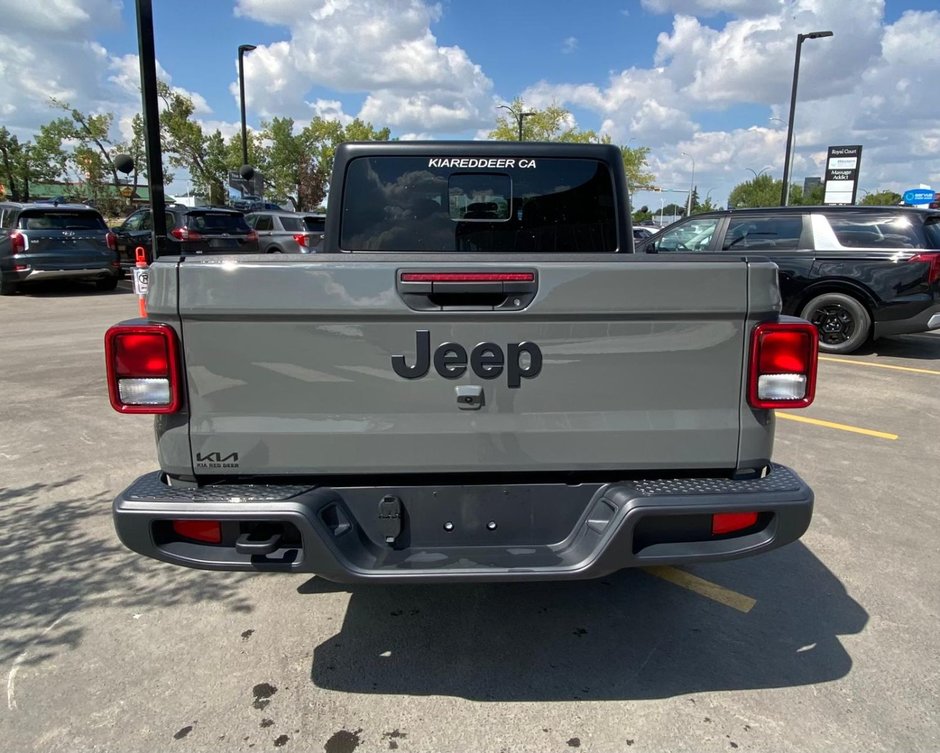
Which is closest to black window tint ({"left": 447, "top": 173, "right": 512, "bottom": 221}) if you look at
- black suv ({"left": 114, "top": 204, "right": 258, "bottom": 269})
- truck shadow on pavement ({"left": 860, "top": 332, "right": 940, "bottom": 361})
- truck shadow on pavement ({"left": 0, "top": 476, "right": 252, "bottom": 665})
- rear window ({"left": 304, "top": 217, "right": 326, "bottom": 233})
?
truck shadow on pavement ({"left": 0, "top": 476, "right": 252, "bottom": 665})

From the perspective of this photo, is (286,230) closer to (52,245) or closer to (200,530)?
(52,245)

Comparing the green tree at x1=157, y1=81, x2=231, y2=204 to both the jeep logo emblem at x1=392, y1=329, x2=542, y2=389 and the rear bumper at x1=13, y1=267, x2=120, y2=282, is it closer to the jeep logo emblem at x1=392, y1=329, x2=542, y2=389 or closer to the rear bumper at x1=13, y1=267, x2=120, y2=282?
the rear bumper at x1=13, y1=267, x2=120, y2=282

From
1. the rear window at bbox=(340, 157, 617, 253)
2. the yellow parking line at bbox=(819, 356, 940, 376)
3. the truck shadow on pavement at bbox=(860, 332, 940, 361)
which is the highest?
the rear window at bbox=(340, 157, 617, 253)

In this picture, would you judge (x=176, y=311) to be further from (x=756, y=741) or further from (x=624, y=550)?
(x=756, y=741)

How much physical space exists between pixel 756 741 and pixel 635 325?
1.50 metres

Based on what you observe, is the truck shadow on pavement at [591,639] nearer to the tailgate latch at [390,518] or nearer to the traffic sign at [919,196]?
the tailgate latch at [390,518]

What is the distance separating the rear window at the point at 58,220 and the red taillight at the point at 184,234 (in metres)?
1.61

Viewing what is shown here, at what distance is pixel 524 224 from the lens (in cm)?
384

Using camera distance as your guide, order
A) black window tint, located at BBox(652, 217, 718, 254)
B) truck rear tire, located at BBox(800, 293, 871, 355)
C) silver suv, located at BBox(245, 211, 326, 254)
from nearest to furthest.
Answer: truck rear tire, located at BBox(800, 293, 871, 355) < black window tint, located at BBox(652, 217, 718, 254) < silver suv, located at BBox(245, 211, 326, 254)

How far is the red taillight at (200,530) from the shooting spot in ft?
7.83

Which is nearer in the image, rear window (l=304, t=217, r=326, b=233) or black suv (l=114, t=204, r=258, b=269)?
black suv (l=114, t=204, r=258, b=269)

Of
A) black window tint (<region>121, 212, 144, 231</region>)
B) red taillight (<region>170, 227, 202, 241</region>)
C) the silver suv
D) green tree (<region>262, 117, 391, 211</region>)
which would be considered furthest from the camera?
green tree (<region>262, 117, 391, 211</region>)

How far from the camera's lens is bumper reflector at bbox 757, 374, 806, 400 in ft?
8.12

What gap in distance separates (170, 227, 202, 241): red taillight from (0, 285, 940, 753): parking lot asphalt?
11113 mm
